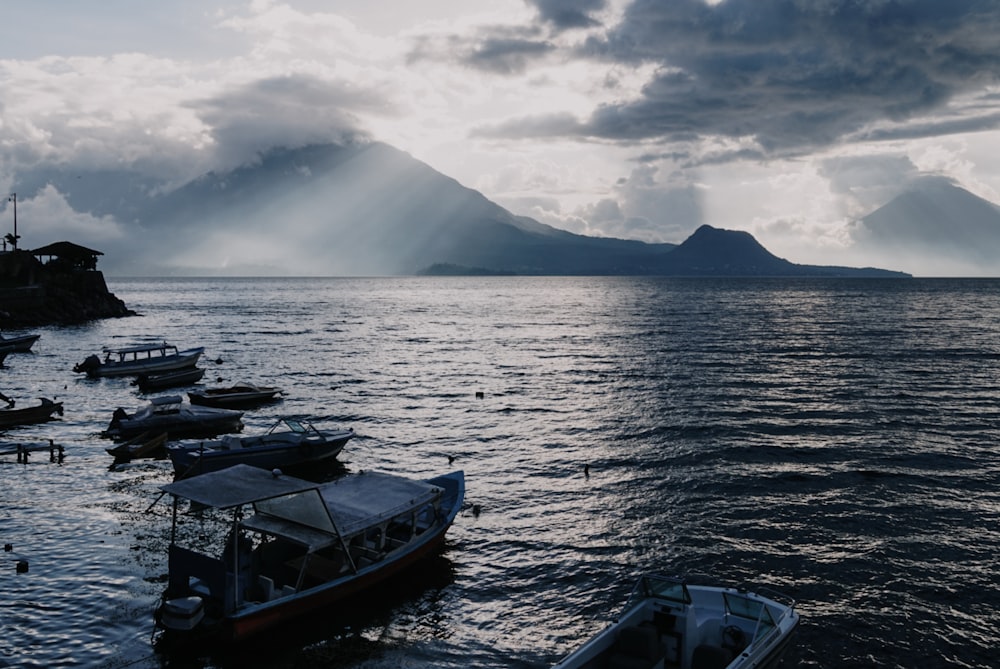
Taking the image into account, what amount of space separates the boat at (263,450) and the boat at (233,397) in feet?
56.9

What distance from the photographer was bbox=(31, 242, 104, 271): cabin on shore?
13700 cm

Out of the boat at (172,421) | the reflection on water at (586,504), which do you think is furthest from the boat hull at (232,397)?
the boat at (172,421)

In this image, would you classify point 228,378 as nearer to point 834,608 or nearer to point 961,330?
point 834,608

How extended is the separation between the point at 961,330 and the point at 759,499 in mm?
101089

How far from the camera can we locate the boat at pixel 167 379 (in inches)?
2596

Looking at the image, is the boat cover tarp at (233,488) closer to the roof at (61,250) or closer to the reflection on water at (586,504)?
the reflection on water at (586,504)

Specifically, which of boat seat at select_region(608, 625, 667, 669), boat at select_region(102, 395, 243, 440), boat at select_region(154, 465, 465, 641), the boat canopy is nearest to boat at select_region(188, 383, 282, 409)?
boat at select_region(102, 395, 243, 440)

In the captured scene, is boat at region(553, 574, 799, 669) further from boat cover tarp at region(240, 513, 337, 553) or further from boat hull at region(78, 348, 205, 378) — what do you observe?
boat hull at region(78, 348, 205, 378)

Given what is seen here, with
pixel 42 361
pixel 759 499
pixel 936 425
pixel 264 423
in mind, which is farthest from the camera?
pixel 42 361

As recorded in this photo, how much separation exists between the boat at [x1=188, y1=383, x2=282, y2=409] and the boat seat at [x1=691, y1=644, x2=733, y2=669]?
4733 centimetres

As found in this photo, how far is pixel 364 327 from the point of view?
5359 inches

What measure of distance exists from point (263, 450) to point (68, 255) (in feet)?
419

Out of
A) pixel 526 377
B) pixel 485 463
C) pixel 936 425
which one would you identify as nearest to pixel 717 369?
pixel 526 377

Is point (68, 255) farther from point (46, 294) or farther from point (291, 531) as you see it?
point (291, 531)
